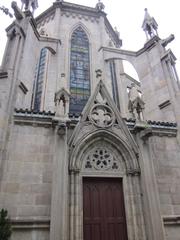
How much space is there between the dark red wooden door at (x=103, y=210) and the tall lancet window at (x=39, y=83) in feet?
20.3

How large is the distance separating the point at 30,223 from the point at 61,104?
3584 mm

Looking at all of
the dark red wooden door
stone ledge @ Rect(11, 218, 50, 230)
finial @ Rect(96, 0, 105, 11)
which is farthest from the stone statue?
Result: finial @ Rect(96, 0, 105, 11)

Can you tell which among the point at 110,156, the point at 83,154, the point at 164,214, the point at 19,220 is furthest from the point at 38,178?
the point at 164,214

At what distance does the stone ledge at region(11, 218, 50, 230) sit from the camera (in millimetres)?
5148

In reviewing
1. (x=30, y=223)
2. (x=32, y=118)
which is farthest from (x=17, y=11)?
(x=30, y=223)

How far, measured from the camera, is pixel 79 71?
12648mm

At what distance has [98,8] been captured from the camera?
16297 millimetres

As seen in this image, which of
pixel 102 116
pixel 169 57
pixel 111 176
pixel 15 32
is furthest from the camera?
pixel 169 57

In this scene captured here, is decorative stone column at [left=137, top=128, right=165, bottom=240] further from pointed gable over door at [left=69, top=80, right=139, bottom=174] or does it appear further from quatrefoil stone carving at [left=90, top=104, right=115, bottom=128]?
quatrefoil stone carving at [left=90, top=104, right=115, bottom=128]

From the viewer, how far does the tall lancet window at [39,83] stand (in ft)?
38.1

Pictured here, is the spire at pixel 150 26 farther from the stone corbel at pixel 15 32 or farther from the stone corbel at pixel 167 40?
the stone corbel at pixel 15 32

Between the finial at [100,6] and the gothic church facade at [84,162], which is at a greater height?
the finial at [100,6]

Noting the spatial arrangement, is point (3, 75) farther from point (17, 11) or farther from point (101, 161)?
point (101, 161)

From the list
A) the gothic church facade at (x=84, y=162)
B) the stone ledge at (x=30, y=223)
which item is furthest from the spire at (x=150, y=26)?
the stone ledge at (x=30, y=223)
